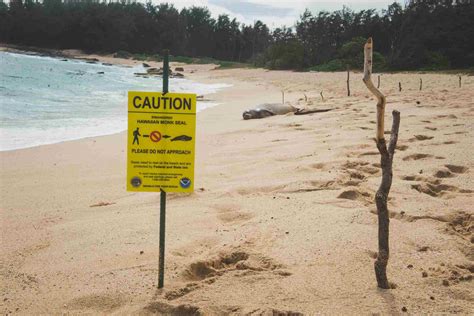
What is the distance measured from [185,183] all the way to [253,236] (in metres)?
0.97

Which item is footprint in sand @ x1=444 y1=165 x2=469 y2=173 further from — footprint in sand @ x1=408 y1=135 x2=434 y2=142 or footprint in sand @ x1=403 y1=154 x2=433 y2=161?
footprint in sand @ x1=408 y1=135 x2=434 y2=142

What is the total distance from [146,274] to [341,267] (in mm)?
1312

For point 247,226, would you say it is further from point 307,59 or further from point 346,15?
point 346,15

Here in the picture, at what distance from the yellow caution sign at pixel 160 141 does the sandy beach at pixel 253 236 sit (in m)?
0.69

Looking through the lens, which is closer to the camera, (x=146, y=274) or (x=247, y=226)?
(x=146, y=274)

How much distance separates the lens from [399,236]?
3199 millimetres

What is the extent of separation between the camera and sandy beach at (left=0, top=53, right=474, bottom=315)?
2.52m

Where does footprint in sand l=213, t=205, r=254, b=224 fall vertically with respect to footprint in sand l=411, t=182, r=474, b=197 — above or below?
below

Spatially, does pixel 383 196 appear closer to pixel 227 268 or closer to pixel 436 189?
pixel 227 268

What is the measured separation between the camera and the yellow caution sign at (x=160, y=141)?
251 centimetres

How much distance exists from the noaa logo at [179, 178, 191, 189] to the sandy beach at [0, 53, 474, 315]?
643 millimetres

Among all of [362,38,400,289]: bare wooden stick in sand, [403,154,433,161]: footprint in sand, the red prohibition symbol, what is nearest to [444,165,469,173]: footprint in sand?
[403,154,433,161]: footprint in sand

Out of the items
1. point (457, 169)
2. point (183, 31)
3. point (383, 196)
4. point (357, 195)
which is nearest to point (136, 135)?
point (383, 196)

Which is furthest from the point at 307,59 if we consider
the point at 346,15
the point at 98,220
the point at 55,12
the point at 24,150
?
the point at 55,12
